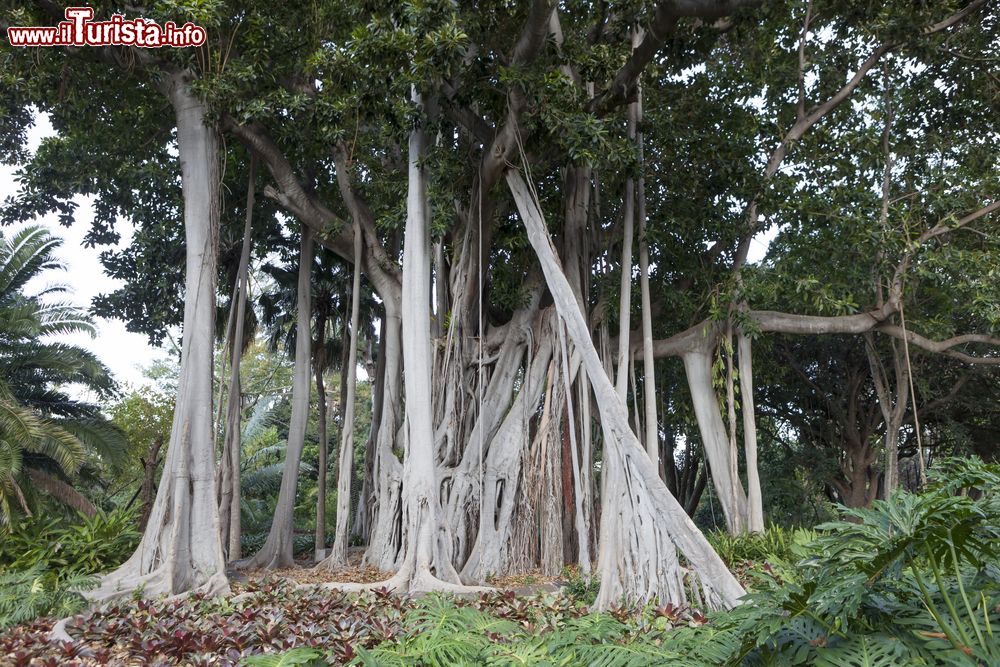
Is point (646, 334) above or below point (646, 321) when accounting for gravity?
below

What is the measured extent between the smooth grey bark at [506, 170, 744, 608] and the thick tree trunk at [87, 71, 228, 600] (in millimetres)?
3423

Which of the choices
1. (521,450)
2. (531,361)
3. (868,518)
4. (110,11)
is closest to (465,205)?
(531,361)

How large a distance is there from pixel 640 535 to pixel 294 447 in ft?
19.9

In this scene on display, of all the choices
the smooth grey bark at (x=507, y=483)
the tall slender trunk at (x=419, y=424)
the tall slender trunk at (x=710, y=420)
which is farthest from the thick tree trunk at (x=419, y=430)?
the tall slender trunk at (x=710, y=420)

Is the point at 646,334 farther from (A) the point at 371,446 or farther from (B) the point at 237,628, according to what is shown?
(B) the point at 237,628

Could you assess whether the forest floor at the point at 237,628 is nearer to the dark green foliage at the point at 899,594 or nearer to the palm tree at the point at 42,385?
the dark green foliage at the point at 899,594

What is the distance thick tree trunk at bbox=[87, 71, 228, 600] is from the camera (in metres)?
6.23

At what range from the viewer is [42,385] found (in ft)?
36.6

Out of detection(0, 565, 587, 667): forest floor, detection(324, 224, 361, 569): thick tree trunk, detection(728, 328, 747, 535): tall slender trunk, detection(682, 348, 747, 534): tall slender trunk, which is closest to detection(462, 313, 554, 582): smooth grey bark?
detection(324, 224, 361, 569): thick tree trunk

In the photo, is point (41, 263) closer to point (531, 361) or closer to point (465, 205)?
point (465, 205)

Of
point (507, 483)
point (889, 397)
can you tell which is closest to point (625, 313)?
point (507, 483)

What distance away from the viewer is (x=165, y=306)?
10.7 meters

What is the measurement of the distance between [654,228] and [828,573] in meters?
6.56

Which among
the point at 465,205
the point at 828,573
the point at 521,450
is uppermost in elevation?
the point at 465,205
